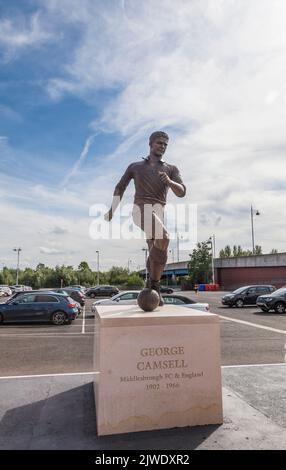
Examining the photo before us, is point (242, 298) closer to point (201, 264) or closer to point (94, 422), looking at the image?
point (94, 422)

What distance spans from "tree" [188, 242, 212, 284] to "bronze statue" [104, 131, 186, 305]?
178ft

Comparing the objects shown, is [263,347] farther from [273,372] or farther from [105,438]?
[105,438]

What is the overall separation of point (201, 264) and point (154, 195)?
54.7m

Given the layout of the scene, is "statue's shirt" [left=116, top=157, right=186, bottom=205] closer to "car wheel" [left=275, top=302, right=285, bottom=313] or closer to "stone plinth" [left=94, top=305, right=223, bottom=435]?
"stone plinth" [left=94, top=305, right=223, bottom=435]

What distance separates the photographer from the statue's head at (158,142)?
18.6 feet

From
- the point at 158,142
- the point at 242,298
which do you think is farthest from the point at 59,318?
the point at 242,298

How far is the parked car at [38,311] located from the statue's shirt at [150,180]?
11.2 meters

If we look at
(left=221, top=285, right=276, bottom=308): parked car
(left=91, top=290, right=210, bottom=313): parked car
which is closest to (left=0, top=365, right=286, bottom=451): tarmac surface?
(left=91, top=290, right=210, bottom=313): parked car

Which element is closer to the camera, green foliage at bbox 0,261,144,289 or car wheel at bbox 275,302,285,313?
car wheel at bbox 275,302,285,313

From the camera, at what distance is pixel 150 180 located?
5660 millimetres

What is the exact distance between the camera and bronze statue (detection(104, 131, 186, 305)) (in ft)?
18.3
